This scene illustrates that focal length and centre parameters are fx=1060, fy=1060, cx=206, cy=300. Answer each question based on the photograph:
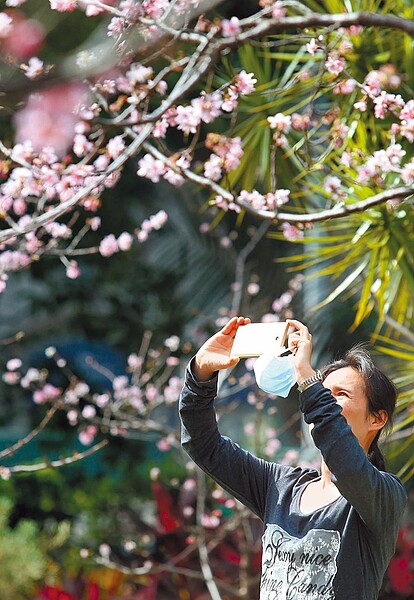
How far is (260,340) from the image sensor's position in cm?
206

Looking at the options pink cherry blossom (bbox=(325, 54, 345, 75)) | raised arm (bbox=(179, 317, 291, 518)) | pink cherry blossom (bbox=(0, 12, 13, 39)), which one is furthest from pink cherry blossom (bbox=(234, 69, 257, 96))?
raised arm (bbox=(179, 317, 291, 518))

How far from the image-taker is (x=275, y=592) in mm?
2021

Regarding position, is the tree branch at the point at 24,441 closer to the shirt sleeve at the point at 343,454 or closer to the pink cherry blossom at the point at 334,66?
the pink cherry blossom at the point at 334,66

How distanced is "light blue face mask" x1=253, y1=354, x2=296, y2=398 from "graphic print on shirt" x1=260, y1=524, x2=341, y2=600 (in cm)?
29

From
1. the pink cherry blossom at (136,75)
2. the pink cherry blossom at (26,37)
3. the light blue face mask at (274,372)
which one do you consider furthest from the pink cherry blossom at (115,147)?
the light blue face mask at (274,372)

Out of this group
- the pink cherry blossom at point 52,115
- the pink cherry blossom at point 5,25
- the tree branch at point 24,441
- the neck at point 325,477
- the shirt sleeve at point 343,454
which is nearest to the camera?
the pink cherry blossom at point 52,115

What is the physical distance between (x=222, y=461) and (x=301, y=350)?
37 cm

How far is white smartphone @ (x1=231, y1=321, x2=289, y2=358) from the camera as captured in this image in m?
2.02

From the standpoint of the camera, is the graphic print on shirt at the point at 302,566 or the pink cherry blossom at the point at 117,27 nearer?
the graphic print on shirt at the point at 302,566

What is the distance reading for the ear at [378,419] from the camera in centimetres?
216

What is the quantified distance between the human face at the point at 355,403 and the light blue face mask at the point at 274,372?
13cm

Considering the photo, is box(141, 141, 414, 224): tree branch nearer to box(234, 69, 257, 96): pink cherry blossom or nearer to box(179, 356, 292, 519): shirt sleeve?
box(234, 69, 257, 96): pink cherry blossom

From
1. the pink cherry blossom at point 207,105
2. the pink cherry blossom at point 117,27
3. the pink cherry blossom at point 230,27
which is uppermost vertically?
the pink cherry blossom at point 117,27

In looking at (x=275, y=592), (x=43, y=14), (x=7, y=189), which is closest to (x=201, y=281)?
(x=7, y=189)
